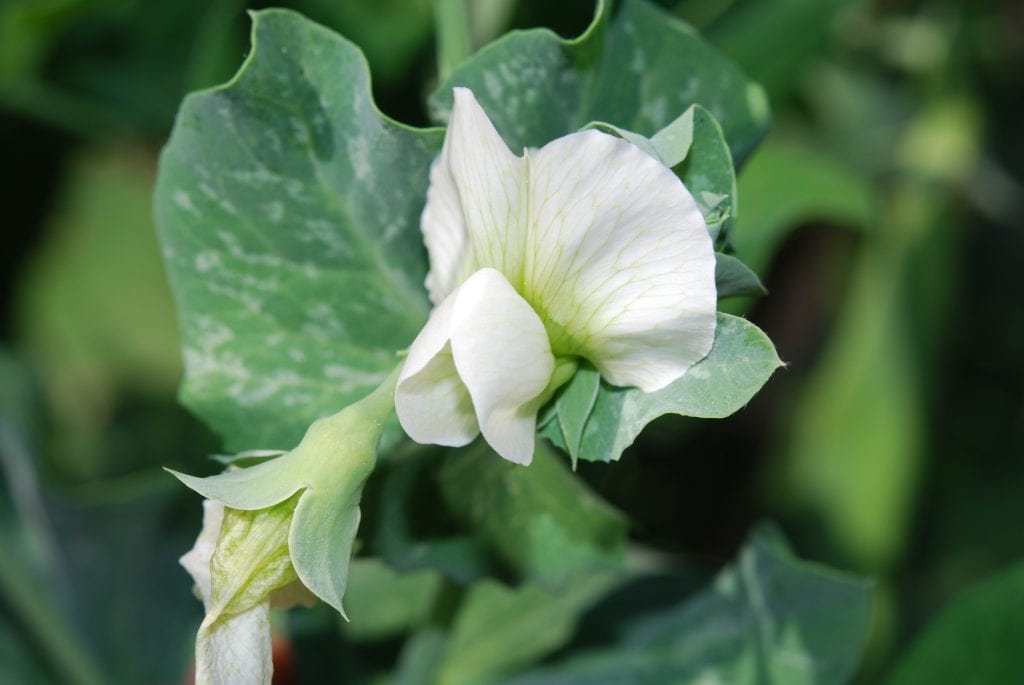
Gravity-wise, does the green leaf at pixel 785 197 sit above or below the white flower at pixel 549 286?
below

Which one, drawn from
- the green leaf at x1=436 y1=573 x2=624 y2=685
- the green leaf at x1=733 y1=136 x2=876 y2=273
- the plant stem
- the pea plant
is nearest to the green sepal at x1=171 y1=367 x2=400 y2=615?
the pea plant

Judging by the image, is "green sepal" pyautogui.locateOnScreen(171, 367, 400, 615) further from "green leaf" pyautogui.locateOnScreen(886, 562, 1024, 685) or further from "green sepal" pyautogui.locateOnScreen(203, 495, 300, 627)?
"green leaf" pyautogui.locateOnScreen(886, 562, 1024, 685)

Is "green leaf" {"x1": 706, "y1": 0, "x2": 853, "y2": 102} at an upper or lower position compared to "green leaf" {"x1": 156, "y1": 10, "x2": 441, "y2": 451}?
lower

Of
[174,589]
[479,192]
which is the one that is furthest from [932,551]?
[479,192]

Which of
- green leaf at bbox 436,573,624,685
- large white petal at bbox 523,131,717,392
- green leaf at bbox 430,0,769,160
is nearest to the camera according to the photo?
large white petal at bbox 523,131,717,392

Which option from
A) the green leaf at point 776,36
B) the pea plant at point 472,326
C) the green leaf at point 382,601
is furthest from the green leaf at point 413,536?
the green leaf at point 776,36

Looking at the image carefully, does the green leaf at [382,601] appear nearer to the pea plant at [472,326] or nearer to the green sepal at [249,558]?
the pea plant at [472,326]

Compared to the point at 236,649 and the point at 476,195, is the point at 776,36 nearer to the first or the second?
the point at 476,195
